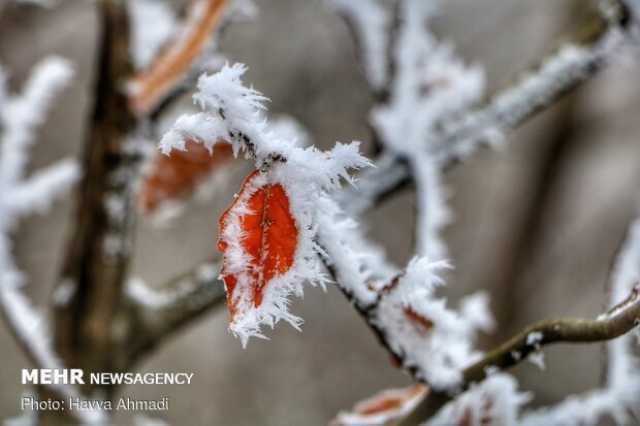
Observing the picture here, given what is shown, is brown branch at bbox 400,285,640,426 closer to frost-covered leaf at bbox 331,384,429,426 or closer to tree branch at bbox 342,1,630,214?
frost-covered leaf at bbox 331,384,429,426

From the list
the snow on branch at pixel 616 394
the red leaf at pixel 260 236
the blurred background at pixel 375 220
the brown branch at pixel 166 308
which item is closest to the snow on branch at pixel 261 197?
the red leaf at pixel 260 236

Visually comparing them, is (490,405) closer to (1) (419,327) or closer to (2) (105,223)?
(1) (419,327)

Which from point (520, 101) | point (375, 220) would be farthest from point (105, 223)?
point (375, 220)

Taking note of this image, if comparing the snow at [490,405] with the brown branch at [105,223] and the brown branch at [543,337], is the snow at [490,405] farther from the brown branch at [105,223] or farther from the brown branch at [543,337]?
the brown branch at [105,223]

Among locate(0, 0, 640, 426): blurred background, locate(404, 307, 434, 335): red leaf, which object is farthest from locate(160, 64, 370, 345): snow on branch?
locate(0, 0, 640, 426): blurred background

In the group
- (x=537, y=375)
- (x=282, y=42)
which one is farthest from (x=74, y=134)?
(x=537, y=375)

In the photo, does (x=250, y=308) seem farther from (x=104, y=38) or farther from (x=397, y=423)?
(x=104, y=38)
